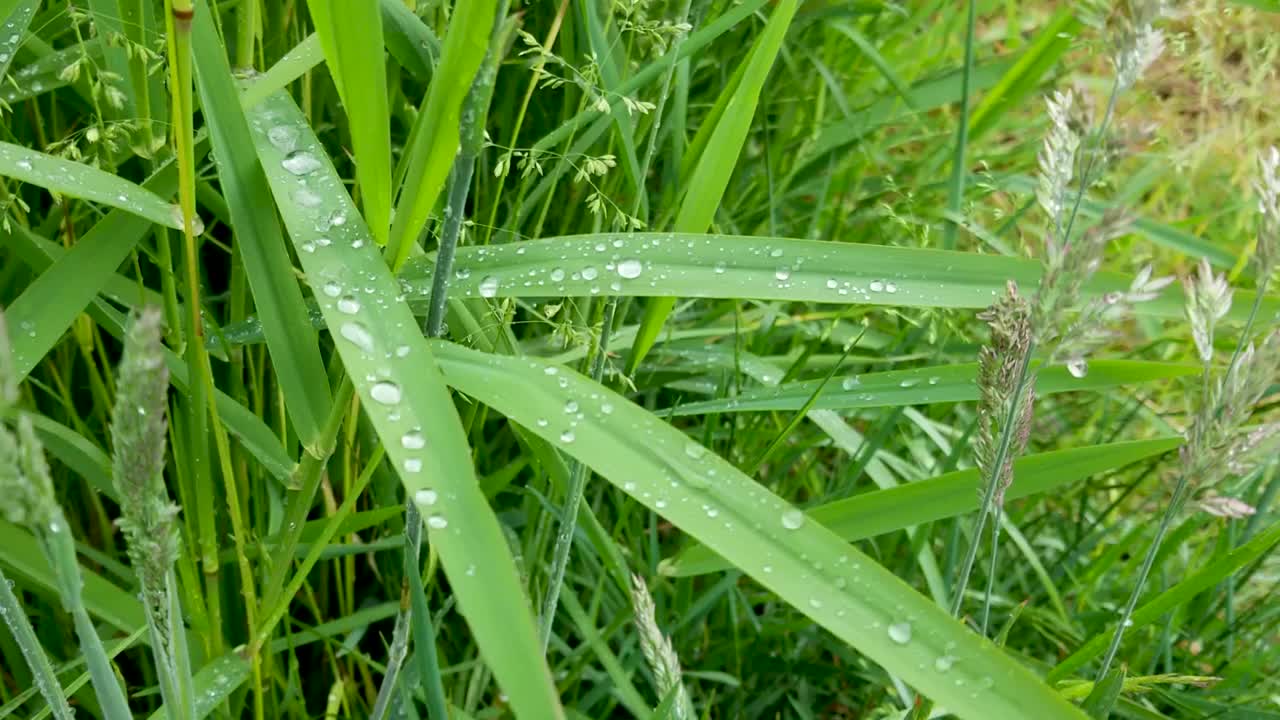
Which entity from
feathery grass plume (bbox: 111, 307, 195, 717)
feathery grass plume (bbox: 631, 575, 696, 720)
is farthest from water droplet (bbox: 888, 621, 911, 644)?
feathery grass plume (bbox: 111, 307, 195, 717)

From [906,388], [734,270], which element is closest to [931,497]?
Result: [906,388]

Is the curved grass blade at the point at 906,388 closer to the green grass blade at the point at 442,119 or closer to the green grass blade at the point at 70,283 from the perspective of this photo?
the green grass blade at the point at 442,119

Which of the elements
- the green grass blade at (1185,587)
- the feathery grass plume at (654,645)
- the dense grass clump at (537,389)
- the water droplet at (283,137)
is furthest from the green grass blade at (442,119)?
the green grass blade at (1185,587)

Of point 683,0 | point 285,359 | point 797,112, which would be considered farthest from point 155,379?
point 797,112

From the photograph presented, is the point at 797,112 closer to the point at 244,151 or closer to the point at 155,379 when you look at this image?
the point at 244,151

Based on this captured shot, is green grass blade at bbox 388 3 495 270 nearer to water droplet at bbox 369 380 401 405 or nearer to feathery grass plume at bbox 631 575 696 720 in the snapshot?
water droplet at bbox 369 380 401 405
